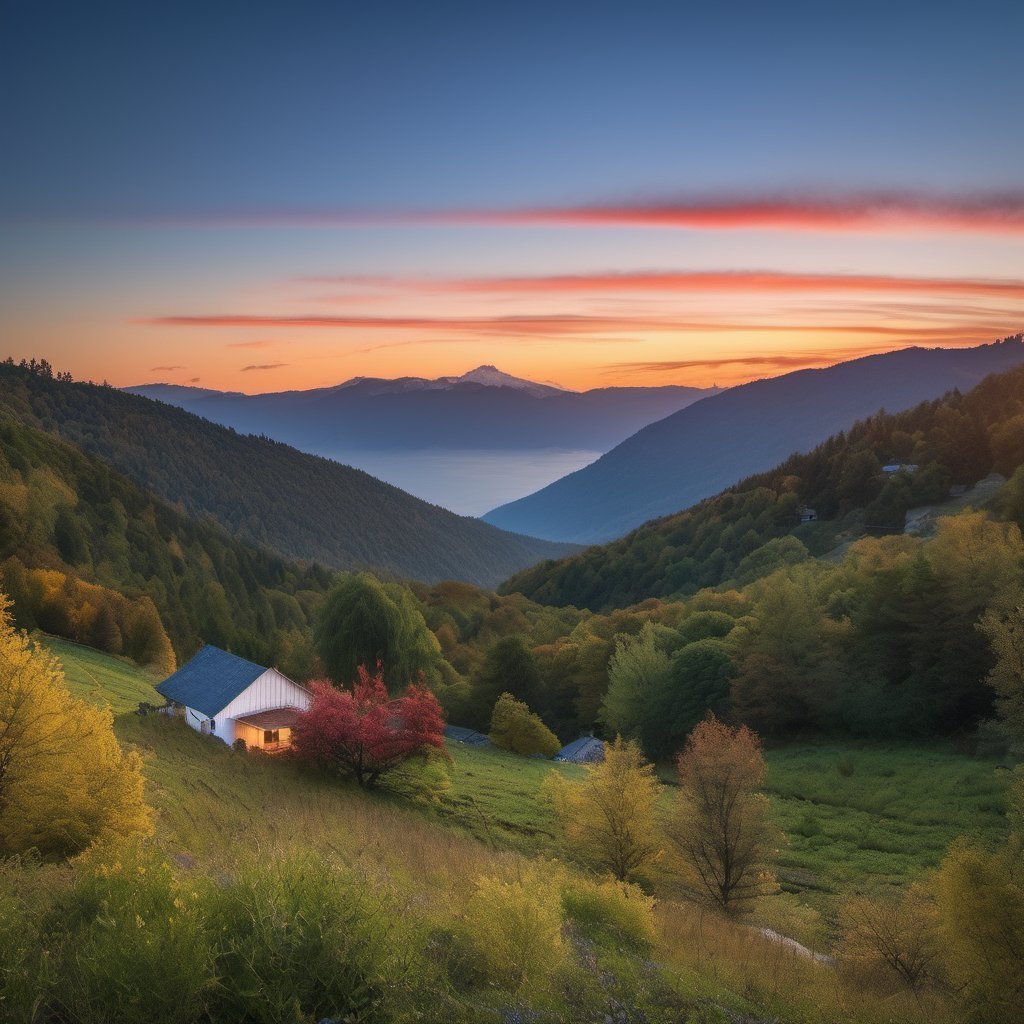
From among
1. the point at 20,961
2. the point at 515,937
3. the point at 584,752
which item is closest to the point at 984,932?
the point at 515,937

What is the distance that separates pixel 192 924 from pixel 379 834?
16.5 m

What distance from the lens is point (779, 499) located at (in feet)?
457

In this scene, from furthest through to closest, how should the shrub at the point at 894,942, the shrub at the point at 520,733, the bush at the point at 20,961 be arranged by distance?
the shrub at the point at 520,733
the shrub at the point at 894,942
the bush at the point at 20,961

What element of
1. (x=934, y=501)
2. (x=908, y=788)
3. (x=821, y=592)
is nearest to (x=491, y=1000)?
(x=908, y=788)

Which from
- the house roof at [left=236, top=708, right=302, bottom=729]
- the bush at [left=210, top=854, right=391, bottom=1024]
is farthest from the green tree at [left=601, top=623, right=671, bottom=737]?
the bush at [left=210, top=854, right=391, bottom=1024]

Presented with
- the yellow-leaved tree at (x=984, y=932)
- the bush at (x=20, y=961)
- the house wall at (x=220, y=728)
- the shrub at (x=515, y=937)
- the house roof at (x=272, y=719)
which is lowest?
the house wall at (x=220, y=728)

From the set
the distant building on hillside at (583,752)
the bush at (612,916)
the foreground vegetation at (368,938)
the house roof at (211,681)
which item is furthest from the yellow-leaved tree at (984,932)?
the distant building on hillside at (583,752)

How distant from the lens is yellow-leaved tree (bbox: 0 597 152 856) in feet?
54.0

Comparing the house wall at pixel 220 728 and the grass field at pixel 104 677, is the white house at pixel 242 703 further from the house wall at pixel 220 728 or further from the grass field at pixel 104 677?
the grass field at pixel 104 677

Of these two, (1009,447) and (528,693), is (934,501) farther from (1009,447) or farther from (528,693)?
(528,693)

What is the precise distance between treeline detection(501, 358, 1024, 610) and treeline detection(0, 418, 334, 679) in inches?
1893

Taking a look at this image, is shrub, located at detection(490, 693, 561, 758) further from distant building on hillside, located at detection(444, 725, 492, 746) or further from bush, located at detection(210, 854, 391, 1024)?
bush, located at detection(210, 854, 391, 1024)

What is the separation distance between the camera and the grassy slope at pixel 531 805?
83.4ft

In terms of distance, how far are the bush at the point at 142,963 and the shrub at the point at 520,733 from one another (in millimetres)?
47159
